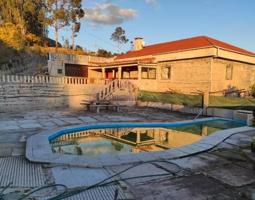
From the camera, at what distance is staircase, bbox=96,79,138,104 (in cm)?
1673

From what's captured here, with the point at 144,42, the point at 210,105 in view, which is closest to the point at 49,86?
the point at 210,105

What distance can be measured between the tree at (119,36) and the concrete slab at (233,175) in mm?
50365

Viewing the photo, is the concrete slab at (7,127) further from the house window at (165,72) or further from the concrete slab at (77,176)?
the house window at (165,72)

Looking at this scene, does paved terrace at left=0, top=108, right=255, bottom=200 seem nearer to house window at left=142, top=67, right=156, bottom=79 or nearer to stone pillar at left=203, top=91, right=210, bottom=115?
stone pillar at left=203, top=91, right=210, bottom=115

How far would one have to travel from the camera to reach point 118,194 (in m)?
3.83

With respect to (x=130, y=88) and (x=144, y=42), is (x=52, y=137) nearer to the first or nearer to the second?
(x=130, y=88)

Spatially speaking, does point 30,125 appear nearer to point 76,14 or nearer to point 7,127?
point 7,127

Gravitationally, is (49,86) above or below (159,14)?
below

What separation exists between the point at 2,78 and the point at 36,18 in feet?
68.2

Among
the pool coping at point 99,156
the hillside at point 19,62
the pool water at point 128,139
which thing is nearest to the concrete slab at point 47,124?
the pool water at point 128,139

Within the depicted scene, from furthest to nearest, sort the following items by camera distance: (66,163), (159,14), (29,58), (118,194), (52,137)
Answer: (29,58)
(159,14)
(52,137)
(66,163)
(118,194)

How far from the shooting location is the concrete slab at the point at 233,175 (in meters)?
4.40

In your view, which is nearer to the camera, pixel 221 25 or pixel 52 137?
pixel 52 137

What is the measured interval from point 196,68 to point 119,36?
37200 mm
